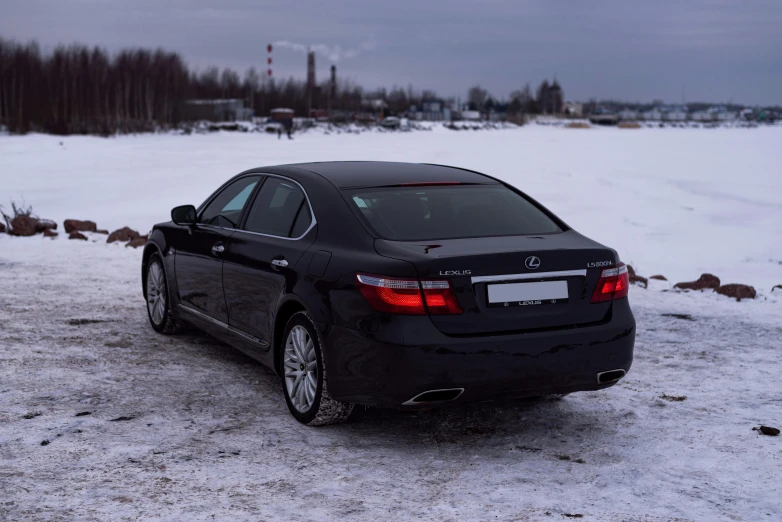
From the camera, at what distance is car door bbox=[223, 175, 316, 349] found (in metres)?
5.43

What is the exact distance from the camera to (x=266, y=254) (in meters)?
5.66

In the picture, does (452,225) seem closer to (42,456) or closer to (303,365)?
(303,365)

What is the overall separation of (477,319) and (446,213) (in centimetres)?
→ 98

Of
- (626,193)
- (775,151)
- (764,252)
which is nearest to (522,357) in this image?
(764,252)

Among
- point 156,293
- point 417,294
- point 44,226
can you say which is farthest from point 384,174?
point 44,226

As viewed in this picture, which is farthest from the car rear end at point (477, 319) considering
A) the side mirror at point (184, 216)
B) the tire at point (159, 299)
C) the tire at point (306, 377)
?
the tire at point (159, 299)

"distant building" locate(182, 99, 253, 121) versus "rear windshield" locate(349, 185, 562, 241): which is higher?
"distant building" locate(182, 99, 253, 121)

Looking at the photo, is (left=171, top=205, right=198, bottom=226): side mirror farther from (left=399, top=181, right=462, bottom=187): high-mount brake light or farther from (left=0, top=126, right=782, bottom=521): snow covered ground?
(left=399, top=181, right=462, bottom=187): high-mount brake light

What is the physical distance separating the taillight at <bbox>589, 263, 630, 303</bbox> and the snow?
913cm

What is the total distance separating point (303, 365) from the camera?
527 centimetres

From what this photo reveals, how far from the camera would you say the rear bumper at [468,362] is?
4.48 meters

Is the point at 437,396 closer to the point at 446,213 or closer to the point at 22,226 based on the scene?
the point at 446,213

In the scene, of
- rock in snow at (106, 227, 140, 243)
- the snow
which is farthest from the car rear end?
rock in snow at (106, 227, 140, 243)

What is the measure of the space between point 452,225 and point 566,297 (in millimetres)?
846
